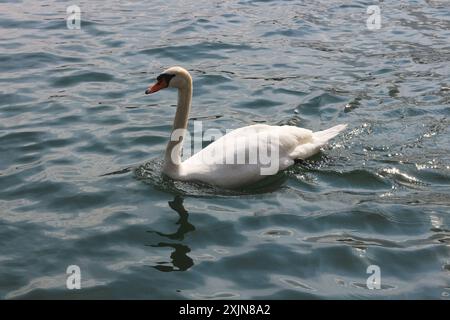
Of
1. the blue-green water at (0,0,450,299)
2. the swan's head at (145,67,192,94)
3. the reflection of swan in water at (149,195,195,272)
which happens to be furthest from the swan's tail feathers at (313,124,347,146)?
the reflection of swan in water at (149,195,195,272)

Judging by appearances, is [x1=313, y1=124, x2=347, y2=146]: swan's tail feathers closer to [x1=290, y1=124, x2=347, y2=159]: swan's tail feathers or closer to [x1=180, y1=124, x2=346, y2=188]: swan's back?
[x1=290, y1=124, x2=347, y2=159]: swan's tail feathers

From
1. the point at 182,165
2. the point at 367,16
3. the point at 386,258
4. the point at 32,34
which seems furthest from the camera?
the point at 367,16

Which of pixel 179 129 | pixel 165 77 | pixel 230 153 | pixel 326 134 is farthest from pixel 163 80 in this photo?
pixel 326 134

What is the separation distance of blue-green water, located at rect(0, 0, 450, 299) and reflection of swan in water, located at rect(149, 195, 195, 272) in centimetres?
2

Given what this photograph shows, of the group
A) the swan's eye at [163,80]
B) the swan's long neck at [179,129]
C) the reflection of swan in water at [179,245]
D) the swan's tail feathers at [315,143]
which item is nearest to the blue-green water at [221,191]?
the reflection of swan in water at [179,245]

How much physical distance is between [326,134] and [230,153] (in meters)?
1.57

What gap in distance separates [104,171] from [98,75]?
3.74 m

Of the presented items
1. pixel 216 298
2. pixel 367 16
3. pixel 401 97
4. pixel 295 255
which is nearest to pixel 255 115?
pixel 401 97

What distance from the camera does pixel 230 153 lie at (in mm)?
7988

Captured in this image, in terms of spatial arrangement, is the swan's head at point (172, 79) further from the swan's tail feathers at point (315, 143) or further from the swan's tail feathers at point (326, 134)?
the swan's tail feathers at point (326, 134)

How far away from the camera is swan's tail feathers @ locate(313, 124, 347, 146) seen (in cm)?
891

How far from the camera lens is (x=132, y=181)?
8164mm

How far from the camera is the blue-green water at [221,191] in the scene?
6328 mm

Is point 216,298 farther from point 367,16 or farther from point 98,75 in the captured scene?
point 367,16
